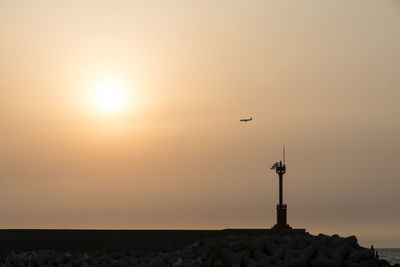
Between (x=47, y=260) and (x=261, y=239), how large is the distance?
647 centimetres

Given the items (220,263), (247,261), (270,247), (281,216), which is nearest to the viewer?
(247,261)

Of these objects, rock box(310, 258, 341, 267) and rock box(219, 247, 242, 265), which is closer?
rock box(310, 258, 341, 267)

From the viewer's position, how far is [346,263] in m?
18.7

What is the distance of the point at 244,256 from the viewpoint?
18969mm

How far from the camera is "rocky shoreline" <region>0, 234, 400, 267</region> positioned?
18719 mm

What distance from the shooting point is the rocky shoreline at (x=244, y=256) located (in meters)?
18.7

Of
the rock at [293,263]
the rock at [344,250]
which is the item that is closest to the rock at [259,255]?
the rock at [293,263]

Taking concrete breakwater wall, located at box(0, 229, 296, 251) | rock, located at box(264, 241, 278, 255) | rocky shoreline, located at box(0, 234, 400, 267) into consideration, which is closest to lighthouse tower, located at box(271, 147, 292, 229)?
concrete breakwater wall, located at box(0, 229, 296, 251)

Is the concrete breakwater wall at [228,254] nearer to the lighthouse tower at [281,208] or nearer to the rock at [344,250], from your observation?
the rock at [344,250]

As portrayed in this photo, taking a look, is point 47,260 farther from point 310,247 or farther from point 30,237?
point 310,247

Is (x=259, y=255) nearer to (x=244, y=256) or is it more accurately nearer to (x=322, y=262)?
(x=244, y=256)

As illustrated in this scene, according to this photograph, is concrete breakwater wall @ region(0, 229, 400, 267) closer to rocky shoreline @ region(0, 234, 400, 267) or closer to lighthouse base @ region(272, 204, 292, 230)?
rocky shoreline @ region(0, 234, 400, 267)

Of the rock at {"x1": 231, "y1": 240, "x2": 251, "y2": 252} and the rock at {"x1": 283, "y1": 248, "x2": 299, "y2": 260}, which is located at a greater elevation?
the rock at {"x1": 231, "y1": 240, "x2": 251, "y2": 252}

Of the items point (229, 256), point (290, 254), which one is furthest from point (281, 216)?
point (229, 256)
